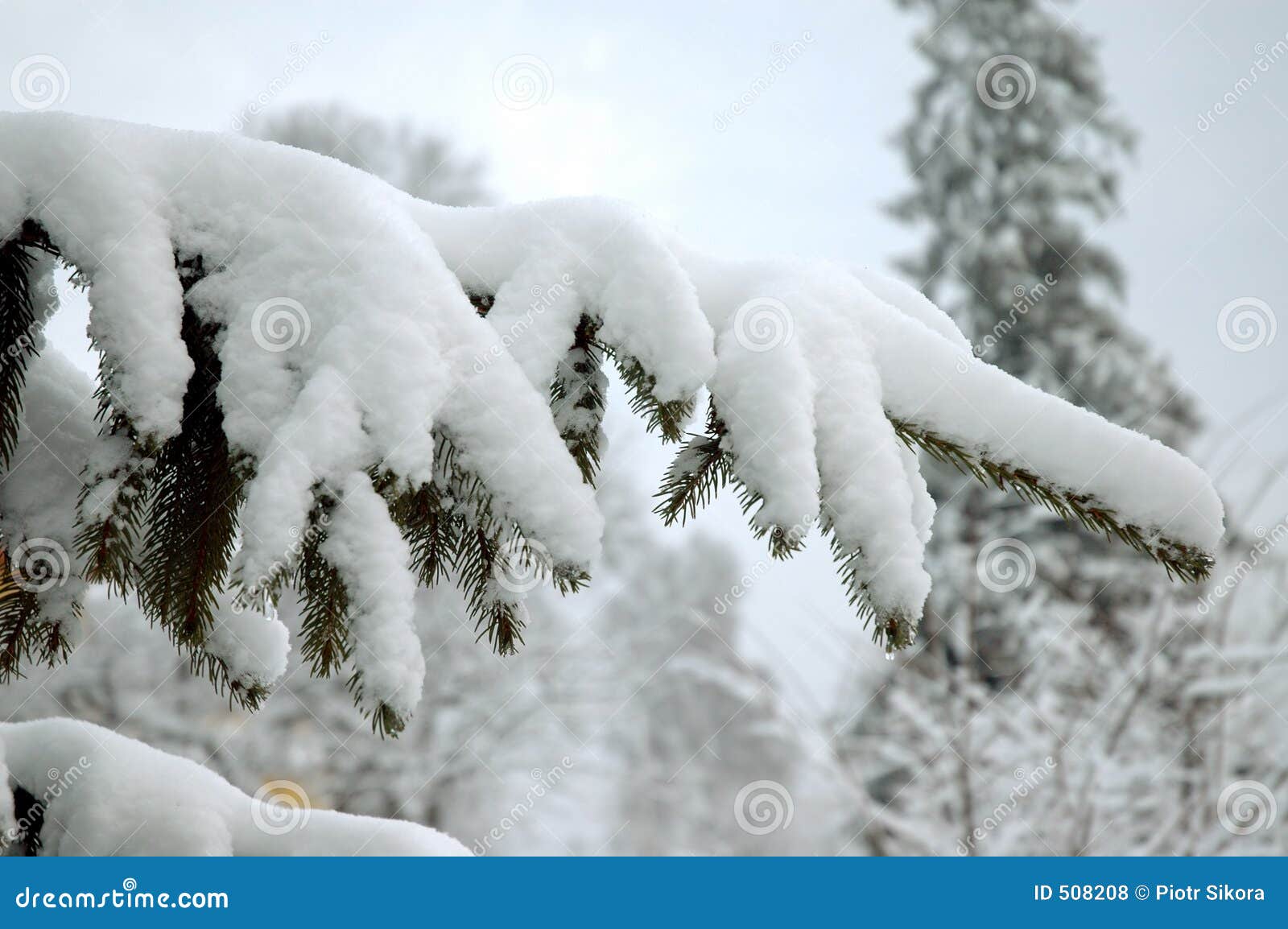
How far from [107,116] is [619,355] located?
716 mm

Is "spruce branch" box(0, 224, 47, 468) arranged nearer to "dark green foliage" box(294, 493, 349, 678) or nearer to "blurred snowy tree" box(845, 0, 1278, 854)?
"dark green foliage" box(294, 493, 349, 678)

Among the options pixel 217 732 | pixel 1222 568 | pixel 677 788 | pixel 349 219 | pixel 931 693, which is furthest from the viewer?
pixel 677 788

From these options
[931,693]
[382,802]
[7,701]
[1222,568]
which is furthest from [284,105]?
[1222,568]

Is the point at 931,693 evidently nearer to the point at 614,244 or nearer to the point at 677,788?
the point at 614,244

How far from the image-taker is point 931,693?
6672 millimetres

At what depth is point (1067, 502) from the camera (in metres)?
1.05

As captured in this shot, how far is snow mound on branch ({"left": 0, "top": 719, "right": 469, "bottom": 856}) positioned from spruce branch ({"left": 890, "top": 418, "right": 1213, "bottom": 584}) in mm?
1054

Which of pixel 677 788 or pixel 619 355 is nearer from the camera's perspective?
pixel 619 355

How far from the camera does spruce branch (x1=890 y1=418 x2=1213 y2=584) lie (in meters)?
1.01

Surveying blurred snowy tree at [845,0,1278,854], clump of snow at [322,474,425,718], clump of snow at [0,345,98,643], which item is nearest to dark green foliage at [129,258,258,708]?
clump of snow at [0,345,98,643]

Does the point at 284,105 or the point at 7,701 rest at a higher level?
the point at 284,105

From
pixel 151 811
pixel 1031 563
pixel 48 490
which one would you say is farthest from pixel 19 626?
pixel 1031 563

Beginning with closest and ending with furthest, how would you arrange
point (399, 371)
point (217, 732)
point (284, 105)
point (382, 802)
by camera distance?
point (399, 371) → point (217, 732) → point (382, 802) → point (284, 105)

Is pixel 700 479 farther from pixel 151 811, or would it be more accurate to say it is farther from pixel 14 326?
pixel 151 811
